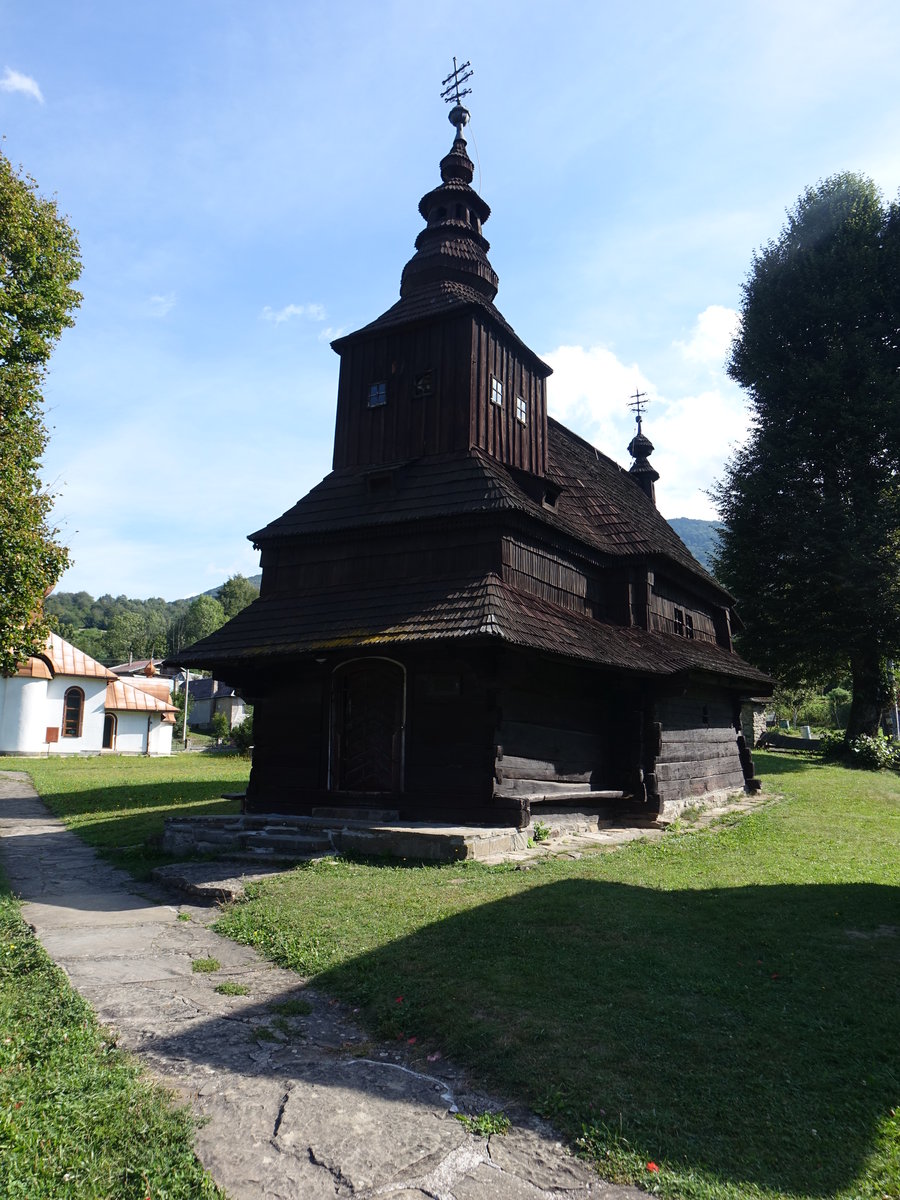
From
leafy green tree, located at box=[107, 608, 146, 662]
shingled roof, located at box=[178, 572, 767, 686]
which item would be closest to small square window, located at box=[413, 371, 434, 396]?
shingled roof, located at box=[178, 572, 767, 686]

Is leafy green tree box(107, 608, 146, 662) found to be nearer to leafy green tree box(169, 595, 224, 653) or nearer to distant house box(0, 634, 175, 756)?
leafy green tree box(169, 595, 224, 653)

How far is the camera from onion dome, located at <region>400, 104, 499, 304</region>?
16922 mm

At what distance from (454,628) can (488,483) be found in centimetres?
323

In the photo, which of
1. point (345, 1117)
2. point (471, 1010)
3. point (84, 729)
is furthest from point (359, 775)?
point (84, 729)

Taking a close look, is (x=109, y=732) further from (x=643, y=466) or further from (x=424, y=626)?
(x=424, y=626)

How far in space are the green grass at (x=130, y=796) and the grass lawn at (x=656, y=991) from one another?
1577mm

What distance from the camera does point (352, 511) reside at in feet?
46.7

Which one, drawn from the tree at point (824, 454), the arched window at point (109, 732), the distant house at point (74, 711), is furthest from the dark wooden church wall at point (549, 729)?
the arched window at point (109, 732)

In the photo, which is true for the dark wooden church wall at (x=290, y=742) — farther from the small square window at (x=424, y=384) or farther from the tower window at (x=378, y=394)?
the small square window at (x=424, y=384)

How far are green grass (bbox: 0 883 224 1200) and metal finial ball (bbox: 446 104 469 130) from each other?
19.8 metres

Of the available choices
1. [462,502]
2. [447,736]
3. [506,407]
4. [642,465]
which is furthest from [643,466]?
[447,736]

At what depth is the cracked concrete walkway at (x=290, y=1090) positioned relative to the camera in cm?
317

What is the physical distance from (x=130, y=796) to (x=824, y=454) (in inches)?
992

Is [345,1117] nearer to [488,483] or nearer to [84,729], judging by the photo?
[488,483]
